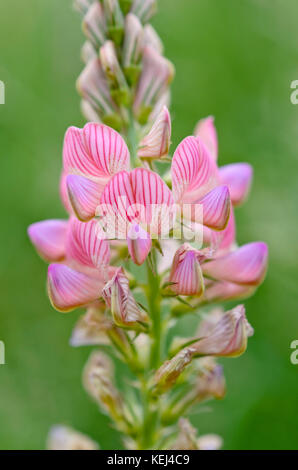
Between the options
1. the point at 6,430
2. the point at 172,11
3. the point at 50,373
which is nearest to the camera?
the point at 6,430

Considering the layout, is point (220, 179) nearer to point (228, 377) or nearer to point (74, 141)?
point (74, 141)

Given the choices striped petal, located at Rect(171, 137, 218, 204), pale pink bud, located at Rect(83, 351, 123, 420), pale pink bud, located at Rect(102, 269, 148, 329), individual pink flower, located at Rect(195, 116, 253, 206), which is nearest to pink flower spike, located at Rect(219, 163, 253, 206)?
individual pink flower, located at Rect(195, 116, 253, 206)

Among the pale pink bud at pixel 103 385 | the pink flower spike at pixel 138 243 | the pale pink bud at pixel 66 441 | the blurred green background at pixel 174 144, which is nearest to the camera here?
the pink flower spike at pixel 138 243

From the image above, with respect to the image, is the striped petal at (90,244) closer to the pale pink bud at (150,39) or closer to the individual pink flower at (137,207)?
the individual pink flower at (137,207)

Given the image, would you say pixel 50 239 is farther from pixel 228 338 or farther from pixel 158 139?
pixel 228 338

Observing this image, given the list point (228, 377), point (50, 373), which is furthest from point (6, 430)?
point (228, 377)

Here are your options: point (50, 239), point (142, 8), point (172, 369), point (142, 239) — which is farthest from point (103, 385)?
point (142, 8)

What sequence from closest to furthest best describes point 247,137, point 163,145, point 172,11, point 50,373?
point 163,145, point 50,373, point 247,137, point 172,11

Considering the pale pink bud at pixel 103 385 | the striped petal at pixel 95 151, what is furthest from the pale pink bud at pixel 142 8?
the pale pink bud at pixel 103 385
